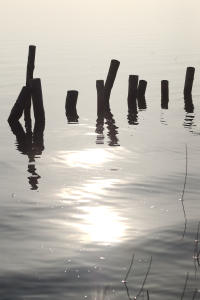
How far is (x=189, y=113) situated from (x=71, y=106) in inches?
168

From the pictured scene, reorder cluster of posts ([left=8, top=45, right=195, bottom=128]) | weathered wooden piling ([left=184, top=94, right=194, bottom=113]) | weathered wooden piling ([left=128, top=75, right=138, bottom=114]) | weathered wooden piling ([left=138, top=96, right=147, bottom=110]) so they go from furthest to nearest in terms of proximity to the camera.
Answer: weathered wooden piling ([left=138, top=96, right=147, bottom=110]) < weathered wooden piling ([left=184, top=94, right=194, bottom=113]) < weathered wooden piling ([left=128, top=75, right=138, bottom=114]) < cluster of posts ([left=8, top=45, right=195, bottom=128])

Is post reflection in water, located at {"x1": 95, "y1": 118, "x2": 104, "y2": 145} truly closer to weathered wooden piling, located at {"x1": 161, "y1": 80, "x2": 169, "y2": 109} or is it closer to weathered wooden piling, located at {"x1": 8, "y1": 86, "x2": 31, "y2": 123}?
weathered wooden piling, located at {"x1": 8, "y1": 86, "x2": 31, "y2": 123}

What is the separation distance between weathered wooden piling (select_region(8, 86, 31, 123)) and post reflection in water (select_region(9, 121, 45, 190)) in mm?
191

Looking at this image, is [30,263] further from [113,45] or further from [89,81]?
[113,45]

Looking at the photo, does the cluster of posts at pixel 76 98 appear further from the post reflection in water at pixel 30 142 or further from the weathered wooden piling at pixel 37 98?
the post reflection in water at pixel 30 142

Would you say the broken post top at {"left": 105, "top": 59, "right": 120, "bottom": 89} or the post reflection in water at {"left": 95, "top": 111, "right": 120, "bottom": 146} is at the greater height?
the broken post top at {"left": 105, "top": 59, "right": 120, "bottom": 89}

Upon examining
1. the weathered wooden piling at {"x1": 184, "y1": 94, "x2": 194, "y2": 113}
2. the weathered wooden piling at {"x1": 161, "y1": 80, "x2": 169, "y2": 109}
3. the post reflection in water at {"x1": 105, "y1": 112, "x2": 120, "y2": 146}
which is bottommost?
the post reflection in water at {"x1": 105, "y1": 112, "x2": 120, "y2": 146}

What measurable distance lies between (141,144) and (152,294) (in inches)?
354

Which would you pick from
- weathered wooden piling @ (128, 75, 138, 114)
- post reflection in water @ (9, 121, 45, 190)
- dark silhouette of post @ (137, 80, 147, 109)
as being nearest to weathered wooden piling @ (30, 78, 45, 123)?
post reflection in water @ (9, 121, 45, 190)

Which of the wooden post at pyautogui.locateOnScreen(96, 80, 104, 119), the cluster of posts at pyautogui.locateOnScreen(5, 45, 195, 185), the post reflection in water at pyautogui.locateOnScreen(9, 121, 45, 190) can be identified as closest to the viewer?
the post reflection in water at pyautogui.locateOnScreen(9, 121, 45, 190)

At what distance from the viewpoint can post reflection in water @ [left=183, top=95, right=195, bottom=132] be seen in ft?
62.2

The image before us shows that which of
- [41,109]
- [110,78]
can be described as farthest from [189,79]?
[41,109]

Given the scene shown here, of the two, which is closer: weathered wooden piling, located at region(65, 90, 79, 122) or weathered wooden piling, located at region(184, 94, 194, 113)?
weathered wooden piling, located at region(65, 90, 79, 122)

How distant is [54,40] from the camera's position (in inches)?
2098
